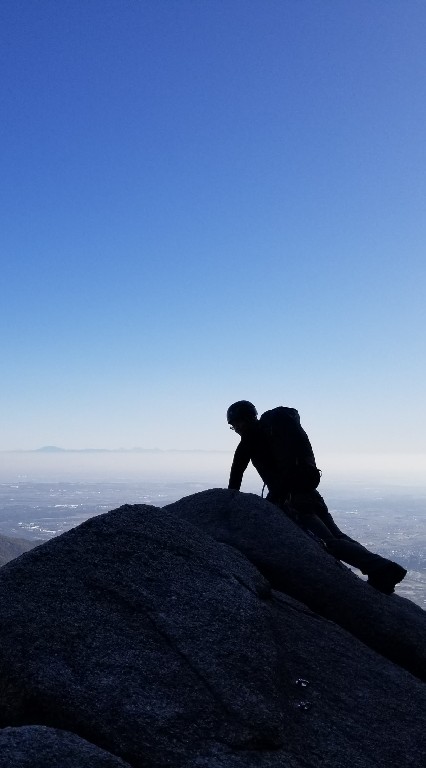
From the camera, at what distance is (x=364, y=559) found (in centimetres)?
1107

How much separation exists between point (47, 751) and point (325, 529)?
27.6 ft

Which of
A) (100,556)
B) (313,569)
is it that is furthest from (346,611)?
(100,556)

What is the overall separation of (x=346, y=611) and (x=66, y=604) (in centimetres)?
571

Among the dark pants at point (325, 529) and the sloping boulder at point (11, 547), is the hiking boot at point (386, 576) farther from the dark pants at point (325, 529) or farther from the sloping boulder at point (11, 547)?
the sloping boulder at point (11, 547)

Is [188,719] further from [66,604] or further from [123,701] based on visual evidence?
[66,604]

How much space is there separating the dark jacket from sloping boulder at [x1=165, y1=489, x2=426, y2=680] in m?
1.25

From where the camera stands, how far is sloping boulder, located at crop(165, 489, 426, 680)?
9.94 meters

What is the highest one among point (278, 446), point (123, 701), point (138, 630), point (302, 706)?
point (278, 446)

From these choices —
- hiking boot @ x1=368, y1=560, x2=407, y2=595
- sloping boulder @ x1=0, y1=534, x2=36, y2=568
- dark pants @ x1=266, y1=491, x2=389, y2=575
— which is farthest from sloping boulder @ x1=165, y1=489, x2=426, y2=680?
sloping boulder @ x1=0, y1=534, x2=36, y2=568

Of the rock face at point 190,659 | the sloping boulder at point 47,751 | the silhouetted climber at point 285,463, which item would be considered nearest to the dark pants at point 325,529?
the silhouetted climber at point 285,463

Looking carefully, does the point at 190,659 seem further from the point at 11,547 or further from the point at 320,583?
the point at 11,547

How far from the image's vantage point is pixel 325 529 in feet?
40.2

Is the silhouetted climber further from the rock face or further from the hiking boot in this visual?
the rock face

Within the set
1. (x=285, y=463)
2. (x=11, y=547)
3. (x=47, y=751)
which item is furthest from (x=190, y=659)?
(x=11, y=547)
